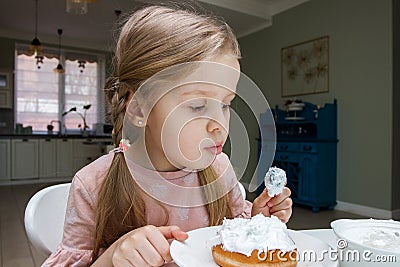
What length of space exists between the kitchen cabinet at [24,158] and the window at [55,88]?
30.5 inches

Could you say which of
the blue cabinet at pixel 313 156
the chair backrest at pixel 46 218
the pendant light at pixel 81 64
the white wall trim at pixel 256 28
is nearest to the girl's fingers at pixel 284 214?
the chair backrest at pixel 46 218

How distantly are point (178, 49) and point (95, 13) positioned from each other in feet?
15.0

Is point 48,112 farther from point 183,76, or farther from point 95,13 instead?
point 183,76

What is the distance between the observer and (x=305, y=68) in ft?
13.1

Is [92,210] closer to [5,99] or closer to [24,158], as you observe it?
[24,158]

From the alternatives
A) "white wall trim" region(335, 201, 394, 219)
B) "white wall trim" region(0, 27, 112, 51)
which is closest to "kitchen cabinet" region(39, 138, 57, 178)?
"white wall trim" region(0, 27, 112, 51)

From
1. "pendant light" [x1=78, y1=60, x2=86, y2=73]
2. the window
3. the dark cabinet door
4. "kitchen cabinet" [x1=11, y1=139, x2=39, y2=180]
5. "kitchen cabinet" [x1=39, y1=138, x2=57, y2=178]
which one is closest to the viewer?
the dark cabinet door

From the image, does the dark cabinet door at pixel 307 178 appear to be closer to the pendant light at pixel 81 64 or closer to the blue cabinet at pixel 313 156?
the blue cabinet at pixel 313 156

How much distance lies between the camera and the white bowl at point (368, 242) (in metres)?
0.33

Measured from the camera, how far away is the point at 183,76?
0.53 meters

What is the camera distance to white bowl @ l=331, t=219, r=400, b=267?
33 cm

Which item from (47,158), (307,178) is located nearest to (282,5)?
(307,178)

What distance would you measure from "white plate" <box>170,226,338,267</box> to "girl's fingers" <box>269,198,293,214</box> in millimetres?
133

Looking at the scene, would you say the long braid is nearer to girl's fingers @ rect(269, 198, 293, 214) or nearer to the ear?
the ear
